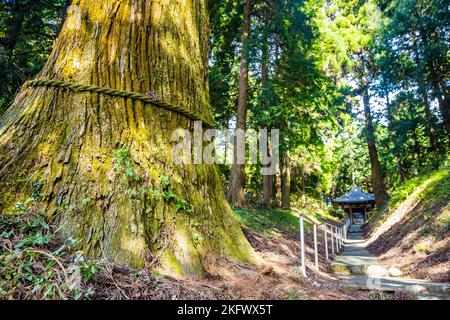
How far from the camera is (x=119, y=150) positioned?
9.15ft

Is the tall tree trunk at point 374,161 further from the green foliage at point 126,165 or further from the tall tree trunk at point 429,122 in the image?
the green foliage at point 126,165

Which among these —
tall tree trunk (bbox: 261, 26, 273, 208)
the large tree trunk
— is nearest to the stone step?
the large tree trunk

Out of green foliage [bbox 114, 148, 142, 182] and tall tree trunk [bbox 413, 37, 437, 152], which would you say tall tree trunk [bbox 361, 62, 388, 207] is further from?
green foliage [bbox 114, 148, 142, 182]

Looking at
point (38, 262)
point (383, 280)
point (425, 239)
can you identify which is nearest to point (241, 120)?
point (425, 239)

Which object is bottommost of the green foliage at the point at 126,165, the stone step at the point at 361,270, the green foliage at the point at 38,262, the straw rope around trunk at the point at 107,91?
the stone step at the point at 361,270

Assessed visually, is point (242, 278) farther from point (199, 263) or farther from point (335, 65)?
point (335, 65)

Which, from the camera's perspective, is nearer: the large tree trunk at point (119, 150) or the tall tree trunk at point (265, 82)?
the large tree trunk at point (119, 150)

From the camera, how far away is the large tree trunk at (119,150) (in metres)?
2.56

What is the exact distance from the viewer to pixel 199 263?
279cm

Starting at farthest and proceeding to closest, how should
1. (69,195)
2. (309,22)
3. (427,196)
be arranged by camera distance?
(309,22)
(427,196)
(69,195)

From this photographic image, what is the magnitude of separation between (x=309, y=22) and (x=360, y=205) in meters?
24.6

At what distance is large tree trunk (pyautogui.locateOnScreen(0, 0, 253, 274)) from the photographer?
2.56 m

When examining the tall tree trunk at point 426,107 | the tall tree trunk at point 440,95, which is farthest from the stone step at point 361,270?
the tall tree trunk at point 426,107

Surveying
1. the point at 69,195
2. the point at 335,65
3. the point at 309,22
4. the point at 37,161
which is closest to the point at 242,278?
the point at 69,195
